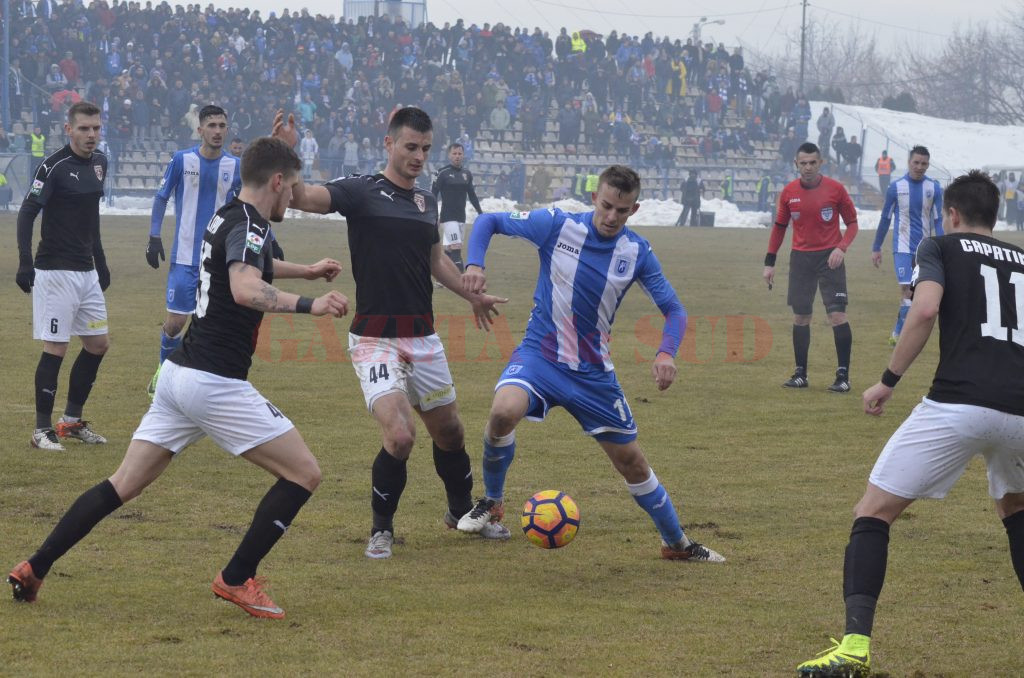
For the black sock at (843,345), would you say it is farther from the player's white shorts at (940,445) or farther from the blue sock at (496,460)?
the player's white shorts at (940,445)

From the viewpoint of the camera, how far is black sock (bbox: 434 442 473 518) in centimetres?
719

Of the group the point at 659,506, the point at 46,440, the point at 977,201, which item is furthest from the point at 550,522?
the point at 46,440

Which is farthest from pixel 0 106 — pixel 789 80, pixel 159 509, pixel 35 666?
pixel 789 80

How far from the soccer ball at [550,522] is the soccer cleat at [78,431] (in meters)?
4.17

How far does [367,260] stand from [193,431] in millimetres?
1597

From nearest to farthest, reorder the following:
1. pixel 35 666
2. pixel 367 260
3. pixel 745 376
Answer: pixel 35 666, pixel 367 260, pixel 745 376

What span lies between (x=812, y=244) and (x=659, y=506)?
7.05m

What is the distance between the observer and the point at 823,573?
644 centimetres

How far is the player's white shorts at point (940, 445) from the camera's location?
490cm

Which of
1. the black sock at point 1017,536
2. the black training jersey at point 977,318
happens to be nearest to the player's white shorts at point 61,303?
the black training jersey at point 977,318

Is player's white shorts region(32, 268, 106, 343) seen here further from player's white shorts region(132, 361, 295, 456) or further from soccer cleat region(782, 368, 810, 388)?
soccer cleat region(782, 368, 810, 388)

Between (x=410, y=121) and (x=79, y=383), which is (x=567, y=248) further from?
(x=79, y=383)

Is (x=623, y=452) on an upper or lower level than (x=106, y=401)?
upper

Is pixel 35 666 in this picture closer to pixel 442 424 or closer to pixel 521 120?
pixel 442 424
